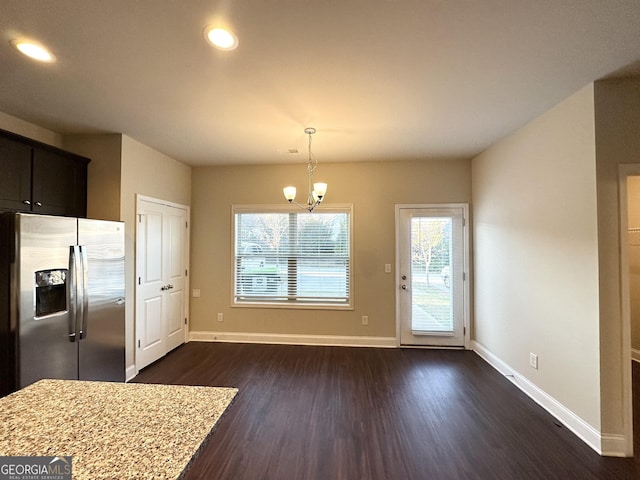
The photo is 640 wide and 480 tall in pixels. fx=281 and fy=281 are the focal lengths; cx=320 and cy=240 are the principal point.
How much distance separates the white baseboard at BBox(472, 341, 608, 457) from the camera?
2.05 metres

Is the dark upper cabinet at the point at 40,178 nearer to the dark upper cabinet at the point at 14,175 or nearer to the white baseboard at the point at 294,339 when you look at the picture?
the dark upper cabinet at the point at 14,175

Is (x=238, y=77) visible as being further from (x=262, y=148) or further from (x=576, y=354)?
(x=576, y=354)

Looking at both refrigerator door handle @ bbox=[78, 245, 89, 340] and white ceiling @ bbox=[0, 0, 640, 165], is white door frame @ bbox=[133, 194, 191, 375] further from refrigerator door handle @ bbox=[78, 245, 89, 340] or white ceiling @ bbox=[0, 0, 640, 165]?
refrigerator door handle @ bbox=[78, 245, 89, 340]

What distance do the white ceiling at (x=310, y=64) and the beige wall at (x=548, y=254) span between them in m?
0.34

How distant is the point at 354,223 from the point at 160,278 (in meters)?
2.79

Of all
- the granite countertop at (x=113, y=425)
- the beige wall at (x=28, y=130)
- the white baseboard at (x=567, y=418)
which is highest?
the beige wall at (x=28, y=130)

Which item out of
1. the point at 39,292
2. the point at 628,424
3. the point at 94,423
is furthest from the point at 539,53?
the point at 39,292

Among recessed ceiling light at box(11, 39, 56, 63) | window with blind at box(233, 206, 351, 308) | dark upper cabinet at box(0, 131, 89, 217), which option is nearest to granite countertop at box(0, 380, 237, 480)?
recessed ceiling light at box(11, 39, 56, 63)

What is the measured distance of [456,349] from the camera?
4.04 meters

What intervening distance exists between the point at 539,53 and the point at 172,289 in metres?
4.54

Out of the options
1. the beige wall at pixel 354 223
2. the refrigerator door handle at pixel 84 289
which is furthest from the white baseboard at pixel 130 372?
the beige wall at pixel 354 223

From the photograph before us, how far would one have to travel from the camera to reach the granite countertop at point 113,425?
772mm

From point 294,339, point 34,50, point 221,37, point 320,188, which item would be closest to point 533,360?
point 320,188

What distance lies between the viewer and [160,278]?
3.74 meters
